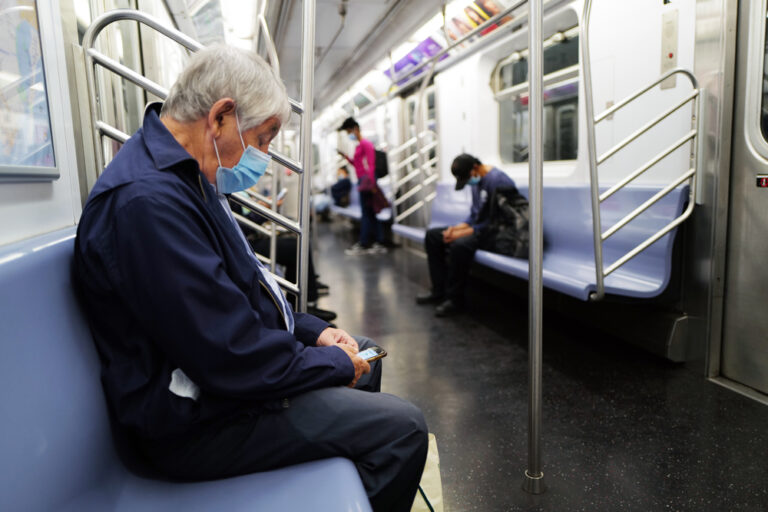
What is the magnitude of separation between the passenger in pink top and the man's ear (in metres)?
5.56

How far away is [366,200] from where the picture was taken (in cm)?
745

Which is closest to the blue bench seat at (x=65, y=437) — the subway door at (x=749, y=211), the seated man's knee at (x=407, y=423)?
the seated man's knee at (x=407, y=423)

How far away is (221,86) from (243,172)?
0.68 ft

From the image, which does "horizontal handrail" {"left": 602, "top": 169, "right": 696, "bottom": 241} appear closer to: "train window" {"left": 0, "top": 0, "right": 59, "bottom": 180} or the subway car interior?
the subway car interior

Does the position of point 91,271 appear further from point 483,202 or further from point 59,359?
point 483,202

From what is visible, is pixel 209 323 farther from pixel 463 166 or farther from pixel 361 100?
pixel 361 100

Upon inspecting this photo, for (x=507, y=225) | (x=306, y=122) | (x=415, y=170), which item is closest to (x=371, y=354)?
(x=306, y=122)

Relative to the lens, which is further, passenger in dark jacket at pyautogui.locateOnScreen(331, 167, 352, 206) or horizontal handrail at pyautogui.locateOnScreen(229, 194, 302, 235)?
passenger in dark jacket at pyautogui.locateOnScreen(331, 167, 352, 206)

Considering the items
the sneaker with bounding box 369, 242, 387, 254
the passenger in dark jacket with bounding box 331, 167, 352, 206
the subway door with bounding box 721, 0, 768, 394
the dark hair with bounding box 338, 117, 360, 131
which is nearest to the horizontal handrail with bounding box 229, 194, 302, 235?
the subway door with bounding box 721, 0, 768, 394

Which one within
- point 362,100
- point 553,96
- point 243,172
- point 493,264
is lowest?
point 493,264

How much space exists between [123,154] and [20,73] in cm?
28

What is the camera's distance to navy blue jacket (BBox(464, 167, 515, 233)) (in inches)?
157

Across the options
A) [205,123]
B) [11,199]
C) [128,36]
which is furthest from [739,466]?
[128,36]

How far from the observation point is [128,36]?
264cm
